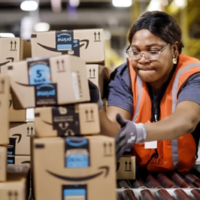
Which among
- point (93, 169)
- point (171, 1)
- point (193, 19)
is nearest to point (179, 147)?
point (93, 169)

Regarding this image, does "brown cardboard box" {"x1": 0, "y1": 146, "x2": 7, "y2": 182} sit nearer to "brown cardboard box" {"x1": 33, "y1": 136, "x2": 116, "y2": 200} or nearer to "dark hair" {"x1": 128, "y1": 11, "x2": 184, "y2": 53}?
"brown cardboard box" {"x1": 33, "y1": 136, "x2": 116, "y2": 200}

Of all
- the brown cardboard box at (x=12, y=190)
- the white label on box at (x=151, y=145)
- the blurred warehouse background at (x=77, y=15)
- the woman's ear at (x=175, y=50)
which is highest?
the blurred warehouse background at (x=77, y=15)

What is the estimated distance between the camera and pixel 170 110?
1.93m

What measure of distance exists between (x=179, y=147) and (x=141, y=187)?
434mm

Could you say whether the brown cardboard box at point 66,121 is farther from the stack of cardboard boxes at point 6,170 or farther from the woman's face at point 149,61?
the woman's face at point 149,61

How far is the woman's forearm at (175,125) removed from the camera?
1.51 m

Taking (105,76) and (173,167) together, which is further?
(105,76)

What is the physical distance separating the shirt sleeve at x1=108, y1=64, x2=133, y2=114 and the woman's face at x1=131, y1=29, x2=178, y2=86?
0.14 m

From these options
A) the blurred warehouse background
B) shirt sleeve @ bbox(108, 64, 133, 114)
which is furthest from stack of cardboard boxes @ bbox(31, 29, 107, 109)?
→ the blurred warehouse background

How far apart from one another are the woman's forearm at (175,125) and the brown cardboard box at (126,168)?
0.41 meters

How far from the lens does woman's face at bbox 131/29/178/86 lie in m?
1.86

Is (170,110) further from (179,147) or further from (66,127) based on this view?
(66,127)

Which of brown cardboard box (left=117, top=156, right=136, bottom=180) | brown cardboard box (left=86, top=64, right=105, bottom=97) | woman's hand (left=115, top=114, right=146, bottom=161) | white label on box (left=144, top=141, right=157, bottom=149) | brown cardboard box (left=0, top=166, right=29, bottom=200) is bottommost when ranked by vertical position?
brown cardboard box (left=117, top=156, right=136, bottom=180)

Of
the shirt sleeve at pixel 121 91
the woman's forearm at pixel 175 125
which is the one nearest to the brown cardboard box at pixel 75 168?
the woman's forearm at pixel 175 125
